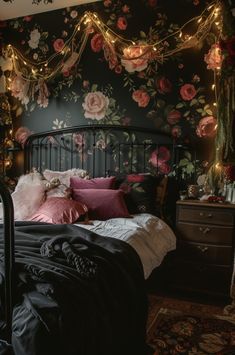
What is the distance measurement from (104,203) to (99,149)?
0.84 metres

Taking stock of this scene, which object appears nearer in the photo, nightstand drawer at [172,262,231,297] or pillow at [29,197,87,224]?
pillow at [29,197,87,224]

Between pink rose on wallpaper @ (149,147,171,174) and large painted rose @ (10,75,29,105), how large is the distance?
1.65 meters

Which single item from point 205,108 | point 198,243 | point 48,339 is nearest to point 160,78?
point 205,108

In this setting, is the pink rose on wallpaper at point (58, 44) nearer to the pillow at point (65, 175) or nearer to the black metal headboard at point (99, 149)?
the black metal headboard at point (99, 149)

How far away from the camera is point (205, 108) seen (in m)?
2.94

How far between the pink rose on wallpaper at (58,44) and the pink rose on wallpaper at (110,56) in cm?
53

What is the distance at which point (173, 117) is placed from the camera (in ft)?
10.0

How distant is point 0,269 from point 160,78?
2394 mm

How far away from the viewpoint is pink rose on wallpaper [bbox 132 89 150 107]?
3.13 meters

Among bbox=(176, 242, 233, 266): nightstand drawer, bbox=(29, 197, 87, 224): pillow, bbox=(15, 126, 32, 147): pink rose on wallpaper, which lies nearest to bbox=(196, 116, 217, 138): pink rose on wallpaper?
bbox=(176, 242, 233, 266): nightstand drawer

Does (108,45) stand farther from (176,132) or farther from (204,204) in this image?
(204,204)

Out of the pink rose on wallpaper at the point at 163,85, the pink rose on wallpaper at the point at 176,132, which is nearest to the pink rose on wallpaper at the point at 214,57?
the pink rose on wallpaper at the point at 163,85

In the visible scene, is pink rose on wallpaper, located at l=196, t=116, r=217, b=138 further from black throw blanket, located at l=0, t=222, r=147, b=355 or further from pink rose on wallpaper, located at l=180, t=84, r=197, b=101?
black throw blanket, located at l=0, t=222, r=147, b=355

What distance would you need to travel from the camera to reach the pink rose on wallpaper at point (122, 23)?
3.18 m
